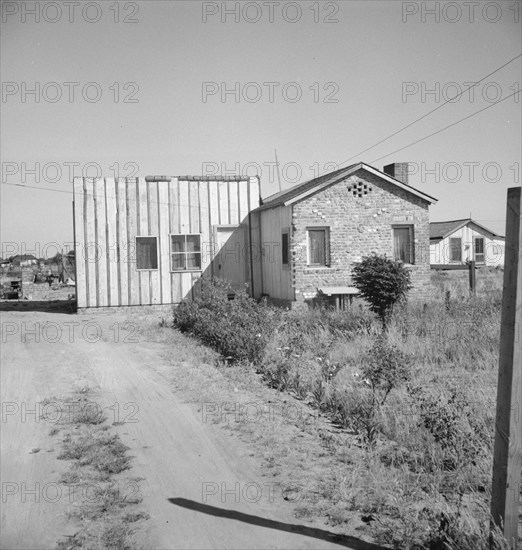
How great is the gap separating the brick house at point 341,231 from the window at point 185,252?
2890 mm

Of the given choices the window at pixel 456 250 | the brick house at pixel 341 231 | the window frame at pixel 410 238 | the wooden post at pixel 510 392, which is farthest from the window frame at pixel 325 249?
the window at pixel 456 250

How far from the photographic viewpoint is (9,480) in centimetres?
554

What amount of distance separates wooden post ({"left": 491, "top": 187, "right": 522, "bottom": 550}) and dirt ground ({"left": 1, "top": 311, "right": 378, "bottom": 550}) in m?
0.98

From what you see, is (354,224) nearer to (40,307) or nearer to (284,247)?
(284,247)

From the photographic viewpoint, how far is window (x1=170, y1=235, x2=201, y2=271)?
67.5 feet

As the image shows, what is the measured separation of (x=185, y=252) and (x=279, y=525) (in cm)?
1659

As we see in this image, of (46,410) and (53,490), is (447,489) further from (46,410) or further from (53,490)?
(46,410)

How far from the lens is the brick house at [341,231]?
59.8ft

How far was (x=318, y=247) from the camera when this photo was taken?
736 inches

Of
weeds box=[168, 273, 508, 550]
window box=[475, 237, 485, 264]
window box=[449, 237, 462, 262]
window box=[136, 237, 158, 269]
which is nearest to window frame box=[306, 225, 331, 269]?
weeds box=[168, 273, 508, 550]

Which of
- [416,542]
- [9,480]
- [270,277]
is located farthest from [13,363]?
[270,277]

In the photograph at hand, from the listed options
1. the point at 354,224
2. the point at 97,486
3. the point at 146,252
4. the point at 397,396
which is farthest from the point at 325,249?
the point at 97,486

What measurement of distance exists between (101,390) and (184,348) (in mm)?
3428

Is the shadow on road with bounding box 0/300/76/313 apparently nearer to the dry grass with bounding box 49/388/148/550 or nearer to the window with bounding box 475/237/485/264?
the dry grass with bounding box 49/388/148/550
